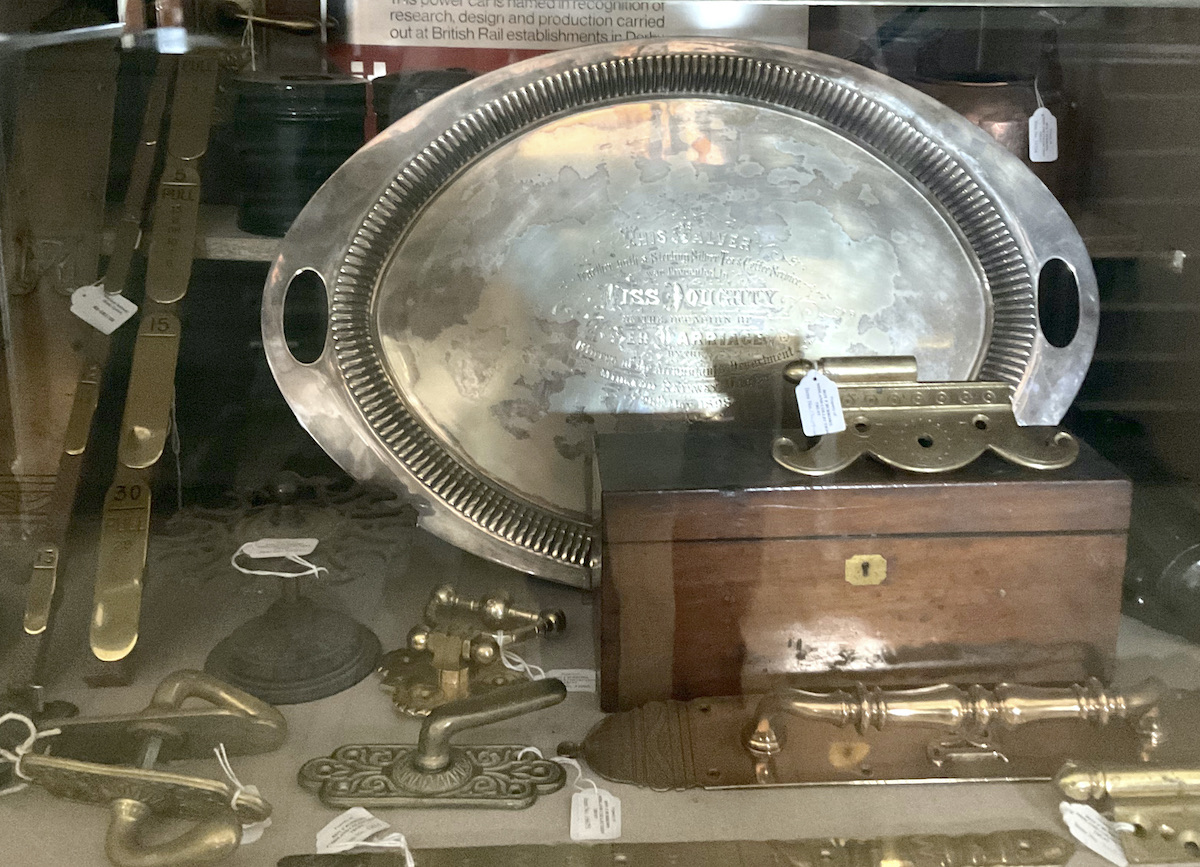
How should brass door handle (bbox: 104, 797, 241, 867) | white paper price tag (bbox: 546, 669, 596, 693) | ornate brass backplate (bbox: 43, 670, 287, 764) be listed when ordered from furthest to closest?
white paper price tag (bbox: 546, 669, 596, 693) → ornate brass backplate (bbox: 43, 670, 287, 764) → brass door handle (bbox: 104, 797, 241, 867)

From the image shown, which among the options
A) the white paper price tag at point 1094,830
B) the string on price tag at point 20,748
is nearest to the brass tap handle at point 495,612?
the string on price tag at point 20,748

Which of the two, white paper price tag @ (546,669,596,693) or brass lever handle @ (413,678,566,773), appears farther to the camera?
white paper price tag @ (546,669,596,693)

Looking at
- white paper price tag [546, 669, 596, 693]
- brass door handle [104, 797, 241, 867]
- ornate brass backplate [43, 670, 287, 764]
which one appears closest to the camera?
brass door handle [104, 797, 241, 867]

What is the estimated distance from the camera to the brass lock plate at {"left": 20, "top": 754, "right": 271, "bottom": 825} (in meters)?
0.81

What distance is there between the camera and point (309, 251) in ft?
3.27

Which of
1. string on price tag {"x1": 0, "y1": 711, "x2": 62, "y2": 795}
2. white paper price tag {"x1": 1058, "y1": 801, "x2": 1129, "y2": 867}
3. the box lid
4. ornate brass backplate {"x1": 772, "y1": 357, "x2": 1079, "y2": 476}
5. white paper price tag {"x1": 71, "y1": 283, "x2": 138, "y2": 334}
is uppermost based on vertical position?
white paper price tag {"x1": 71, "y1": 283, "x2": 138, "y2": 334}

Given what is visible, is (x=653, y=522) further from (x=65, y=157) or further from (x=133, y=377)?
(x=65, y=157)

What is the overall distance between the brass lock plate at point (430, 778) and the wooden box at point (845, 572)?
3.8 inches

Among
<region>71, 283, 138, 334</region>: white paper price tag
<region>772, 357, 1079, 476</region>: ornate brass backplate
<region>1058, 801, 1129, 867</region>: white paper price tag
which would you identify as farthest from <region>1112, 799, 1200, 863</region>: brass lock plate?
<region>71, 283, 138, 334</region>: white paper price tag

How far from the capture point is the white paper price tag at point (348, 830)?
0.79 meters

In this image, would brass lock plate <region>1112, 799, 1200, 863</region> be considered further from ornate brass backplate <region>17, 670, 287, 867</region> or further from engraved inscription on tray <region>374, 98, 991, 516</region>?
ornate brass backplate <region>17, 670, 287, 867</region>

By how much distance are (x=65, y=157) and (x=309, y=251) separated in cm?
25

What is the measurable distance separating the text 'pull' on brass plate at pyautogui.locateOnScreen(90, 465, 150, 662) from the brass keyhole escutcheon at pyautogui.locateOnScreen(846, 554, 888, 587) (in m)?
0.58

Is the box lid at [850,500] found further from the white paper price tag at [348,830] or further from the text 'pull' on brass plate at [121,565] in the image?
the text 'pull' on brass plate at [121,565]
